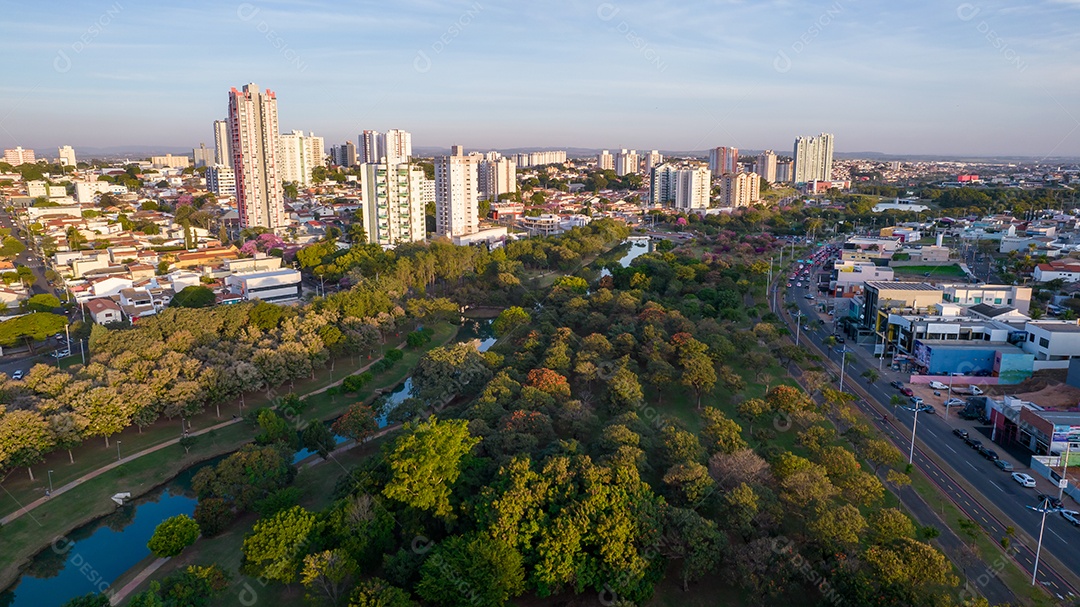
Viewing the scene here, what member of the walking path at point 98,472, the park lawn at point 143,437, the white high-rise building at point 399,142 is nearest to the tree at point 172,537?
the walking path at point 98,472

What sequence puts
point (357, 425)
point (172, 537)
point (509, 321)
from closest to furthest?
point (172, 537) < point (357, 425) < point (509, 321)

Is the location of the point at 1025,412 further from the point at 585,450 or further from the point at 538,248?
the point at 538,248

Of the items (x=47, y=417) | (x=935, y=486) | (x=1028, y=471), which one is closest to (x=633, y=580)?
(x=935, y=486)

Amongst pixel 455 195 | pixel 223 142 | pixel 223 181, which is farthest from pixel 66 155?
pixel 455 195

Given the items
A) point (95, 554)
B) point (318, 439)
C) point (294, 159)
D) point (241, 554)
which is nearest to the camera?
point (241, 554)

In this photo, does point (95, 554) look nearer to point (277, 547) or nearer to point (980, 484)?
point (277, 547)

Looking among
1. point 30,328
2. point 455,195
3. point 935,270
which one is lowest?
point 30,328
